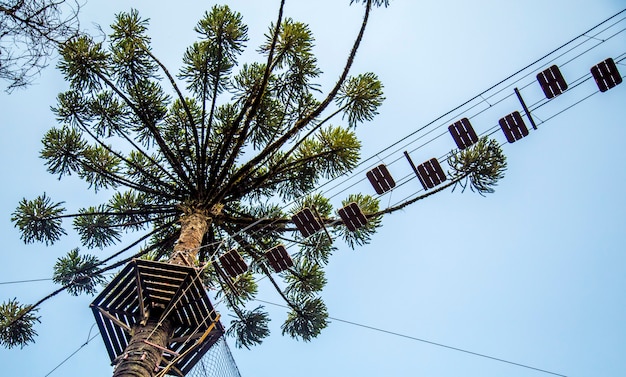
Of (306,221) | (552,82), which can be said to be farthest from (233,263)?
(552,82)

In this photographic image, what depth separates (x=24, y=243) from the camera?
363 inches

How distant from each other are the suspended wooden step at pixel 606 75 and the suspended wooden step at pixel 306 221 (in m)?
3.54

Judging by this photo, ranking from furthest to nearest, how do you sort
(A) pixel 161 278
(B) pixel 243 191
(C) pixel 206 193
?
1. (B) pixel 243 191
2. (C) pixel 206 193
3. (A) pixel 161 278

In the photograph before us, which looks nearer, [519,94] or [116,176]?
[519,94]

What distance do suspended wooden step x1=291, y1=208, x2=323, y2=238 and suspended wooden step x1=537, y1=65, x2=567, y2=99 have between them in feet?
9.87

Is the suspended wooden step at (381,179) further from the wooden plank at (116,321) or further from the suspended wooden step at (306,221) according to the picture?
the wooden plank at (116,321)

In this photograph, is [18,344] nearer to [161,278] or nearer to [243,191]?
[243,191]

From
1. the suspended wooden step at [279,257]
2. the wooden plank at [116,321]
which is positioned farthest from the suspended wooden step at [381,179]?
the wooden plank at [116,321]

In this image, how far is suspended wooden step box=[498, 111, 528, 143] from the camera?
19.8 feet

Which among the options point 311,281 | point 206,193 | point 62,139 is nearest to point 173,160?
point 206,193

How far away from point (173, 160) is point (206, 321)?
11.3 ft

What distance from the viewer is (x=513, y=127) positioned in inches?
238

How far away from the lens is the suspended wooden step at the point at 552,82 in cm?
579

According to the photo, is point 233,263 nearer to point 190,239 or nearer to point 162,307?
point 190,239
